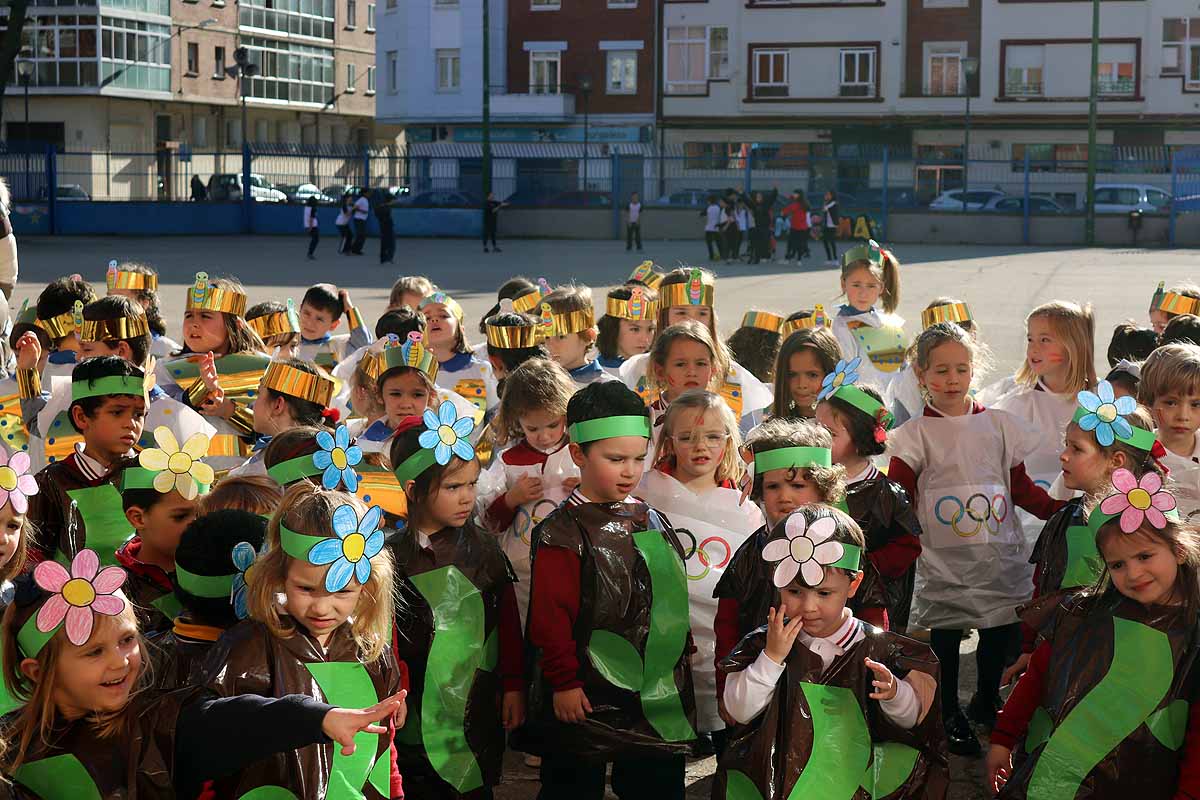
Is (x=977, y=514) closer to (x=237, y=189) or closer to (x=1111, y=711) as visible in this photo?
(x=1111, y=711)

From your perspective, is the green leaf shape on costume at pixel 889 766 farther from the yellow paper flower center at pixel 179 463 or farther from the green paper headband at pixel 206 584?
the yellow paper flower center at pixel 179 463

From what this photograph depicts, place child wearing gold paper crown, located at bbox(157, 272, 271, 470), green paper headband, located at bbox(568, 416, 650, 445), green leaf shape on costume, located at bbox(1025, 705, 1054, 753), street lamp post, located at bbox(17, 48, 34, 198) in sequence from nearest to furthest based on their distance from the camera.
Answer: green leaf shape on costume, located at bbox(1025, 705, 1054, 753) < green paper headband, located at bbox(568, 416, 650, 445) < child wearing gold paper crown, located at bbox(157, 272, 271, 470) < street lamp post, located at bbox(17, 48, 34, 198)

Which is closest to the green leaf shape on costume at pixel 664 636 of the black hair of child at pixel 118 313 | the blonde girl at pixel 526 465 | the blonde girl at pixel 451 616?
the blonde girl at pixel 451 616

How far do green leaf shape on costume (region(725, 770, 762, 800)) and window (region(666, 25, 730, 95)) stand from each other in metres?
44.5

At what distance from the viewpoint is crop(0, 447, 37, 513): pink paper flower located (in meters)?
3.32

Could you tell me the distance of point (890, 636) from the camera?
140 inches

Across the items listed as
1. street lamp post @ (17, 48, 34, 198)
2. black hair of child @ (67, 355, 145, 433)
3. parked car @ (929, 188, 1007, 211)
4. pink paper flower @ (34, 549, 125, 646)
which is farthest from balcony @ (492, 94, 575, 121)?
pink paper flower @ (34, 549, 125, 646)

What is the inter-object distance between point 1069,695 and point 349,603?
1799 mm

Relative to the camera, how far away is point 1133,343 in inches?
266

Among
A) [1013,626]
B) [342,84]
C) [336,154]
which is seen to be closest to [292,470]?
[1013,626]

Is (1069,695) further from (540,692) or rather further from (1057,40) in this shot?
(1057,40)

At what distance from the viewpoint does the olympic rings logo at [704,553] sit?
457 centimetres

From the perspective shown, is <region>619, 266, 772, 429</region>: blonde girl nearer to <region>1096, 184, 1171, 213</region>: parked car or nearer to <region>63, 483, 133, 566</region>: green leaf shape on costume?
<region>63, 483, 133, 566</region>: green leaf shape on costume

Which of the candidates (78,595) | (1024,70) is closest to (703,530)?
(78,595)
